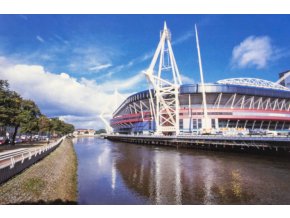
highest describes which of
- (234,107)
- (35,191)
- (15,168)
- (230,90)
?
Answer: (230,90)

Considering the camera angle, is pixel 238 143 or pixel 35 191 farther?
pixel 238 143

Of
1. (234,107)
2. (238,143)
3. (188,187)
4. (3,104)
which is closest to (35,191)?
(188,187)

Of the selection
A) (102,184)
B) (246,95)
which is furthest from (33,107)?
(246,95)

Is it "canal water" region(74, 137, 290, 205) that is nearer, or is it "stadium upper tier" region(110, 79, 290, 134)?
"canal water" region(74, 137, 290, 205)

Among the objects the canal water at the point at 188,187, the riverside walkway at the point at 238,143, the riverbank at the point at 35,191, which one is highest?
the riverside walkway at the point at 238,143

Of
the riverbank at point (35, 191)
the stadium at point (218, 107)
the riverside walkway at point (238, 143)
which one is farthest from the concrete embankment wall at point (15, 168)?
the stadium at point (218, 107)

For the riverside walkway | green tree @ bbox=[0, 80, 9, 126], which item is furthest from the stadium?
green tree @ bbox=[0, 80, 9, 126]

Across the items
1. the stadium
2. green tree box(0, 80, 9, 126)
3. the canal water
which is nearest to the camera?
the canal water

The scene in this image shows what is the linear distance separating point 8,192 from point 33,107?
55857 mm

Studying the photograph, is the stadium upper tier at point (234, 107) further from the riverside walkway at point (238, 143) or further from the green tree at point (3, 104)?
the green tree at point (3, 104)

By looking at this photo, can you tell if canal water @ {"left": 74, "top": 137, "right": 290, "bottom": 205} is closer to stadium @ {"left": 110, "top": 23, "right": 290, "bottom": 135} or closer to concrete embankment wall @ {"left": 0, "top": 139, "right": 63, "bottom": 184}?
concrete embankment wall @ {"left": 0, "top": 139, "right": 63, "bottom": 184}

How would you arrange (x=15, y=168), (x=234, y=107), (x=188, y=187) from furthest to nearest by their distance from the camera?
(x=234, y=107)
(x=188, y=187)
(x=15, y=168)

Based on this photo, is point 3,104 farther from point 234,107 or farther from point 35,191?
point 234,107

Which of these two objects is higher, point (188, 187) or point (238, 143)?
point (238, 143)
